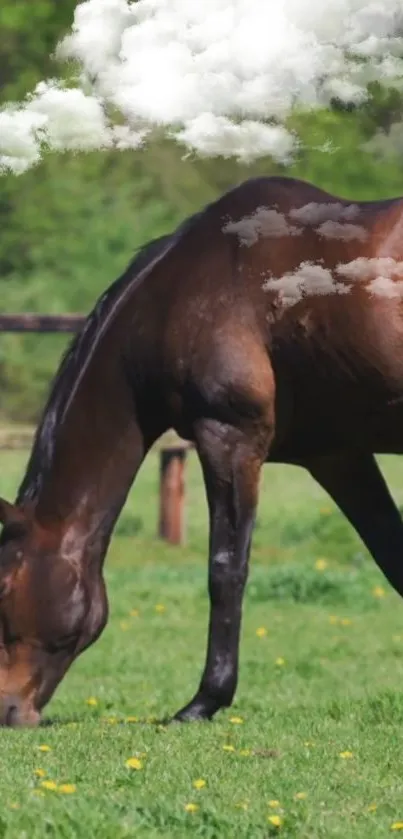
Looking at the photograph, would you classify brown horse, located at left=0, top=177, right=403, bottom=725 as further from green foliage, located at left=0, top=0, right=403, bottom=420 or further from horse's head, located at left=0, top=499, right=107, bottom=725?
green foliage, located at left=0, top=0, right=403, bottom=420

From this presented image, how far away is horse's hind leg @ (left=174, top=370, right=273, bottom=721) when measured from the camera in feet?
18.9

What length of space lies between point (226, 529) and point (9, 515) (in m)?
0.81

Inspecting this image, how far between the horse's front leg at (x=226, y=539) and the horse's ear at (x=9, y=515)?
0.73 meters

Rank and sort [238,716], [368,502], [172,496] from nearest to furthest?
[238,716]
[368,502]
[172,496]

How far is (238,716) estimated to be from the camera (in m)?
6.13

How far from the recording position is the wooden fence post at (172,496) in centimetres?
1348

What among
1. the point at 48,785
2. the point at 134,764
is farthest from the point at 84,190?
the point at 48,785

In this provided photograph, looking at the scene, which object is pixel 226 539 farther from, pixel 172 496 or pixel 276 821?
pixel 172 496

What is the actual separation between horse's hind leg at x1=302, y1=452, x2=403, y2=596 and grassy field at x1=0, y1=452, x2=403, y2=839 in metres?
0.54

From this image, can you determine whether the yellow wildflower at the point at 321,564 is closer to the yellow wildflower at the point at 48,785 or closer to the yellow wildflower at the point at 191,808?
the yellow wildflower at the point at 48,785

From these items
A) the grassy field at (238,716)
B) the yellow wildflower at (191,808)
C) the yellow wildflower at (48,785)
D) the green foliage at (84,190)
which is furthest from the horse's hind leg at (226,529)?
the yellow wildflower at (191,808)

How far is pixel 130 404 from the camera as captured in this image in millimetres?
5992

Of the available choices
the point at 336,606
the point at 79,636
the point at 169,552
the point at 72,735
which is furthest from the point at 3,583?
the point at 169,552

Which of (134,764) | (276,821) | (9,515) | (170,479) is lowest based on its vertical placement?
(170,479)
